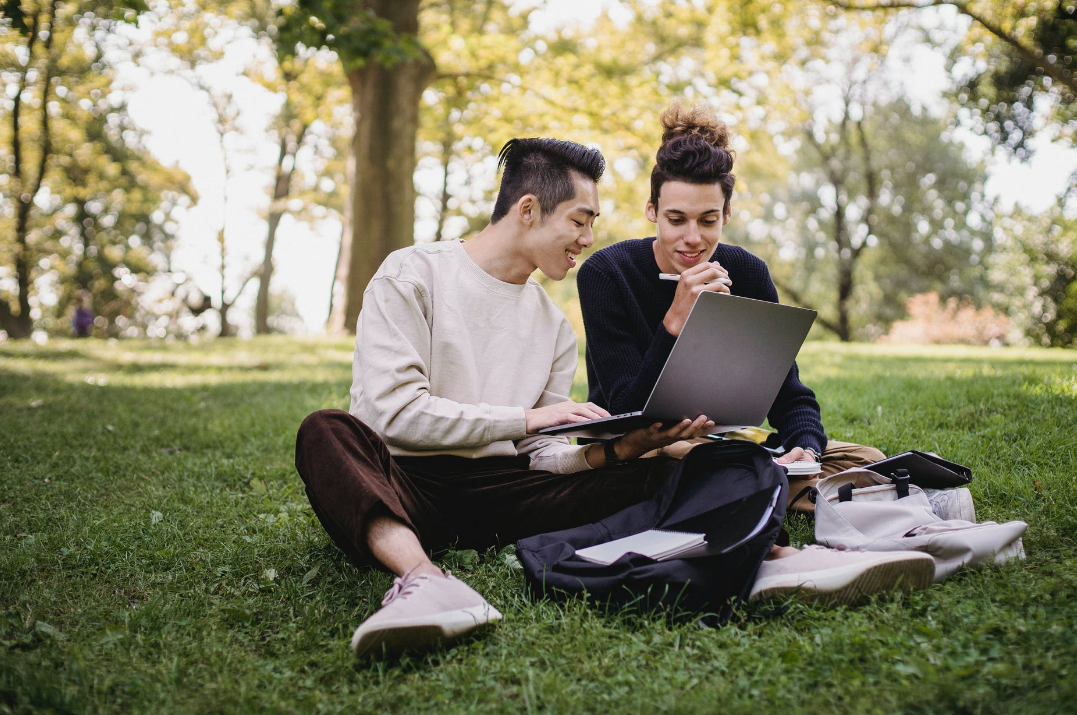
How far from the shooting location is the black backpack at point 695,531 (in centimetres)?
228

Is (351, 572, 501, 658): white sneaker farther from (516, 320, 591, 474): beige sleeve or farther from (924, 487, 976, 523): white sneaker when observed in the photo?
(924, 487, 976, 523): white sneaker

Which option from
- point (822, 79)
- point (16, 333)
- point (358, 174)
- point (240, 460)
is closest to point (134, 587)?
point (240, 460)

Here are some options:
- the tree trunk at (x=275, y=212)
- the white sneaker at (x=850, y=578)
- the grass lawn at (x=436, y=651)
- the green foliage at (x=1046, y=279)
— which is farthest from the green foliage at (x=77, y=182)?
the green foliage at (x=1046, y=279)

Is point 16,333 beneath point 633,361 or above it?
beneath

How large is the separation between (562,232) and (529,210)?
165 mm

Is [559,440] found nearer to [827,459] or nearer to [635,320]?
[635,320]

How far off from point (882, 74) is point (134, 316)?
93.0 feet

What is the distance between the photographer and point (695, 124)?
11.3 ft

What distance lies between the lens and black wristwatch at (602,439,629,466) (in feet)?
9.64

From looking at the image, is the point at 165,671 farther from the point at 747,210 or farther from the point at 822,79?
the point at 747,210

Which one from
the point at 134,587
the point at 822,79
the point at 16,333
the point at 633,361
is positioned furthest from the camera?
the point at 822,79

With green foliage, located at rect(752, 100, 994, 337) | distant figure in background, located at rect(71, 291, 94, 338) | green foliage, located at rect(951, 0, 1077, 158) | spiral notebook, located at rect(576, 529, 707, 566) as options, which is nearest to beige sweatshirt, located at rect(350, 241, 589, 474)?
spiral notebook, located at rect(576, 529, 707, 566)

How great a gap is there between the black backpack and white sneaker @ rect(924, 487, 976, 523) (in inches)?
29.2

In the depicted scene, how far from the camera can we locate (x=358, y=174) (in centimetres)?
1151
